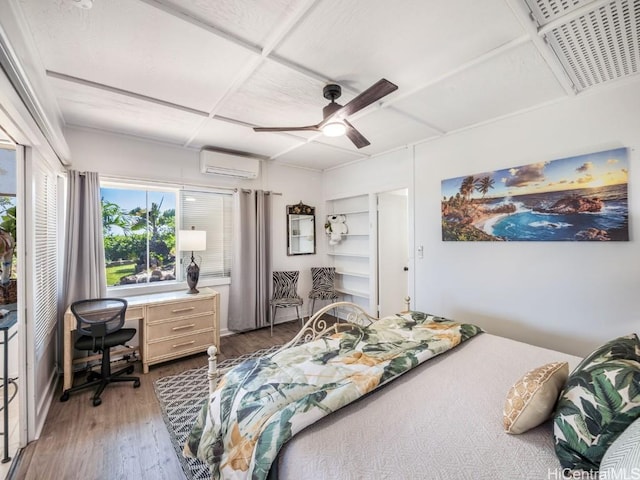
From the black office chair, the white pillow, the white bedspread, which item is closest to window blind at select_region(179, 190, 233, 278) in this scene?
the black office chair

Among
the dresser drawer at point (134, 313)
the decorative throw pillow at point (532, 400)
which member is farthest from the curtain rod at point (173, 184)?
the decorative throw pillow at point (532, 400)

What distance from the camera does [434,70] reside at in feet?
6.60

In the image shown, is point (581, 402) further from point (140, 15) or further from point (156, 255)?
point (156, 255)

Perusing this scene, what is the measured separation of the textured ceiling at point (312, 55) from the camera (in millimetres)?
1486

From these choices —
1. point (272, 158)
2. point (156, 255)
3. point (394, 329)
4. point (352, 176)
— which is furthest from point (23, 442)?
A: point (352, 176)

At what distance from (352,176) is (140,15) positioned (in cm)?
332

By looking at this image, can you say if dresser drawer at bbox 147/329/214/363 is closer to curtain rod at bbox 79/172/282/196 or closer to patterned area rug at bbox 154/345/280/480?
patterned area rug at bbox 154/345/280/480

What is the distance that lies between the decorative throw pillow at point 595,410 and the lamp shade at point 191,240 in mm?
3385

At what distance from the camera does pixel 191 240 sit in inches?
133

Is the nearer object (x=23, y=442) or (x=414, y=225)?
(x=23, y=442)

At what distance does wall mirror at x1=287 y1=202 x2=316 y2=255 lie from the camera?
462 cm

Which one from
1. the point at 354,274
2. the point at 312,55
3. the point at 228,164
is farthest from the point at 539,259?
the point at 228,164

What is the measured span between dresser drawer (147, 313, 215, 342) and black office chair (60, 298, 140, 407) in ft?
0.80

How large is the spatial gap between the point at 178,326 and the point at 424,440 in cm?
281
